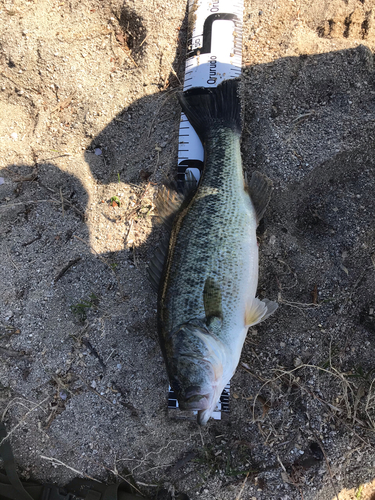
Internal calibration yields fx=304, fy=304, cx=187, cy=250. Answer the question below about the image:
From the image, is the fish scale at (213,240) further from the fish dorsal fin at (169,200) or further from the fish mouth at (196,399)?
the fish mouth at (196,399)

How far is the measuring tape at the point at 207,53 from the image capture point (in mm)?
3260

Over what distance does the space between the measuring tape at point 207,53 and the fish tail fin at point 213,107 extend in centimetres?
19

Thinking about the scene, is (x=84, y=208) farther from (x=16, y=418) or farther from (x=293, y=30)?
(x=293, y=30)

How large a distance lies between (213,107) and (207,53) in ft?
2.37

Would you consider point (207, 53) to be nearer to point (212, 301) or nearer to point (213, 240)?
point (213, 240)

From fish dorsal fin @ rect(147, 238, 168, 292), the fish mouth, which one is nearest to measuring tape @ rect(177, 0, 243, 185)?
fish dorsal fin @ rect(147, 238, 168, 292)

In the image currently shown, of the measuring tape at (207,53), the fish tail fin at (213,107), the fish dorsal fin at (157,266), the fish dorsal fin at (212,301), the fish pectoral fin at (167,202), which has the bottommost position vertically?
the fish dorsal fin at (212,301)

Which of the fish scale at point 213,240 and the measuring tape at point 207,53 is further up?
the measuring tape at point 207,53

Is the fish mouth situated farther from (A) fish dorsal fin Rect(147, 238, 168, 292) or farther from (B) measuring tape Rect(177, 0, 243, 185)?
(B) measuring tape Rect(177, 0, 243, 185)

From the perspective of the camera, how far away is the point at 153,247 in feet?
10.7

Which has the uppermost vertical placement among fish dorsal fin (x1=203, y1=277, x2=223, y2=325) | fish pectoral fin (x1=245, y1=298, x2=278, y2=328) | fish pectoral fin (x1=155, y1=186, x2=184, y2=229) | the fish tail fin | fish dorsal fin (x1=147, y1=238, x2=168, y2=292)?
the fish tail fin

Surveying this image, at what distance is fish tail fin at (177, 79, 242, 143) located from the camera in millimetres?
3045

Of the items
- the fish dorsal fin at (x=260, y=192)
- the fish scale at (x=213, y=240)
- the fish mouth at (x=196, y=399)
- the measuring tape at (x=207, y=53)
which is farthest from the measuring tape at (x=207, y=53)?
the fish mouth at (x=196, y=399)

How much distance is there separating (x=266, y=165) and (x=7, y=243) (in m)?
2.94
